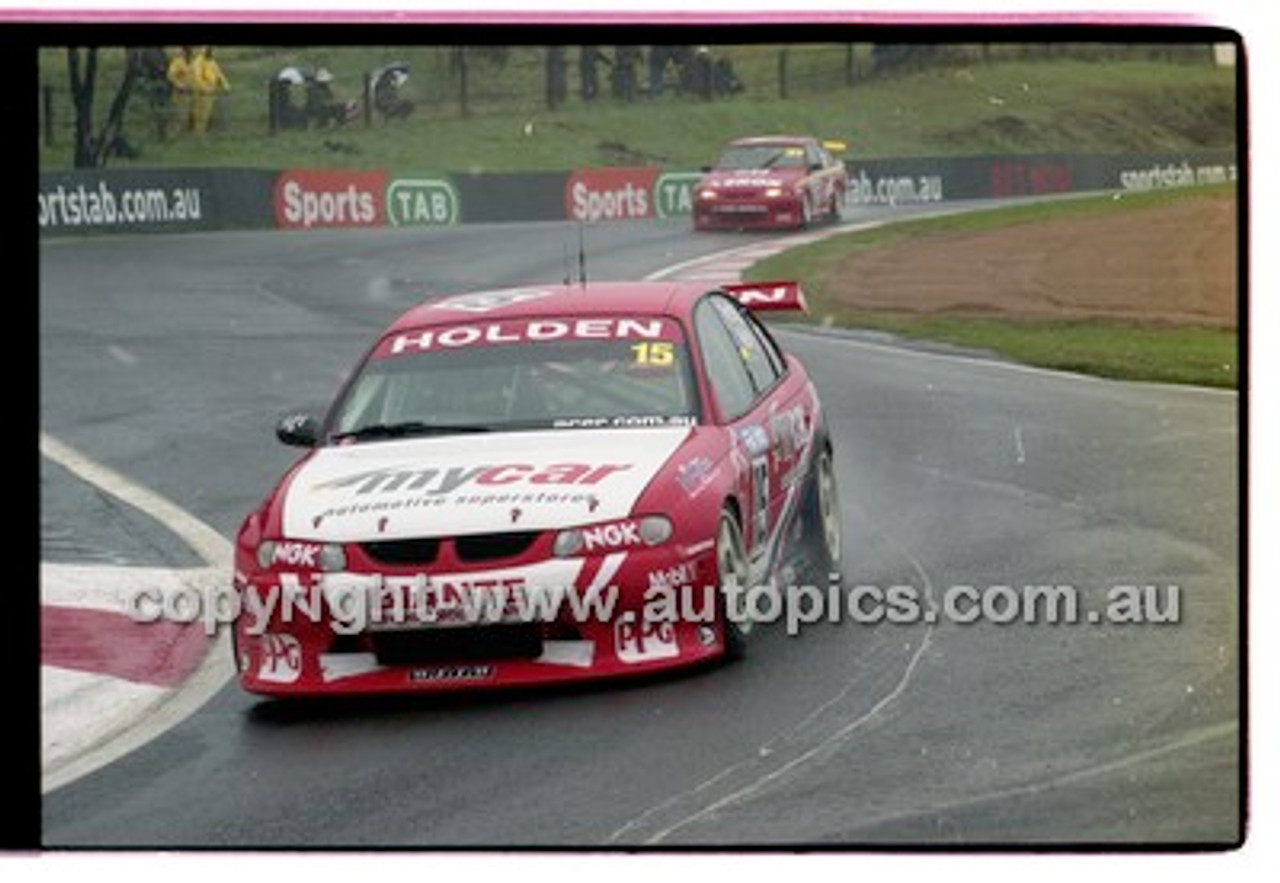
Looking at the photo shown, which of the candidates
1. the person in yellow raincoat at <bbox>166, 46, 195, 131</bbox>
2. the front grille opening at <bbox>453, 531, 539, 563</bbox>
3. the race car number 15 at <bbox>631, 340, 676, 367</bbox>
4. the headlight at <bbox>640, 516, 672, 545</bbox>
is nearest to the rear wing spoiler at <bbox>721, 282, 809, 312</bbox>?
the race car number 15 at <bbox>631, 340, 676, 367</bbox>

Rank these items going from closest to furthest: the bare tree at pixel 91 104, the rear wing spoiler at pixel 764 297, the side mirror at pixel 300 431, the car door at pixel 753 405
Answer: the bare tree at pixel 91 104, the car door at pixel 753 405, the side mirror at pixel 300 431, the rear wing spoiler at pixel 764 297

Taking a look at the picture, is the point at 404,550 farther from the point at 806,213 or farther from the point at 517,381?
the point at 806,213

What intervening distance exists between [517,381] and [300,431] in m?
0.71

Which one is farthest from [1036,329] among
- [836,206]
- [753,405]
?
[753,405]

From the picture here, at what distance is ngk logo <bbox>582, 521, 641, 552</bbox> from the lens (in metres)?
7.96

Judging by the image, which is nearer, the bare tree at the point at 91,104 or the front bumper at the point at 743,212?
the bare tree at the point at 91,104

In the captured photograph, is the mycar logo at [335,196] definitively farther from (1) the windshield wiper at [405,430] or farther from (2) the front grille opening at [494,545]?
(2) the front grille opening at [494,545]

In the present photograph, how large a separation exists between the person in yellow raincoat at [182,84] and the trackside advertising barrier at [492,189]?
26cm

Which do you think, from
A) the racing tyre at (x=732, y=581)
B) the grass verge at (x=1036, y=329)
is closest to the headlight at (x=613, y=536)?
the racing tyre at (x=732, y=581)

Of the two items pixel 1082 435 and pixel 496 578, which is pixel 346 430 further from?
pixel 1082 435

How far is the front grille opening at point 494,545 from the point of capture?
7.89 m

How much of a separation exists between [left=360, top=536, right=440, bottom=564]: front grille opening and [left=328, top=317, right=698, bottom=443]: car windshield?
0.77 meters

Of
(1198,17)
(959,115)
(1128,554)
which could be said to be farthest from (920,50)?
(1128,554)

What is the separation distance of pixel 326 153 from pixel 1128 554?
290cm
